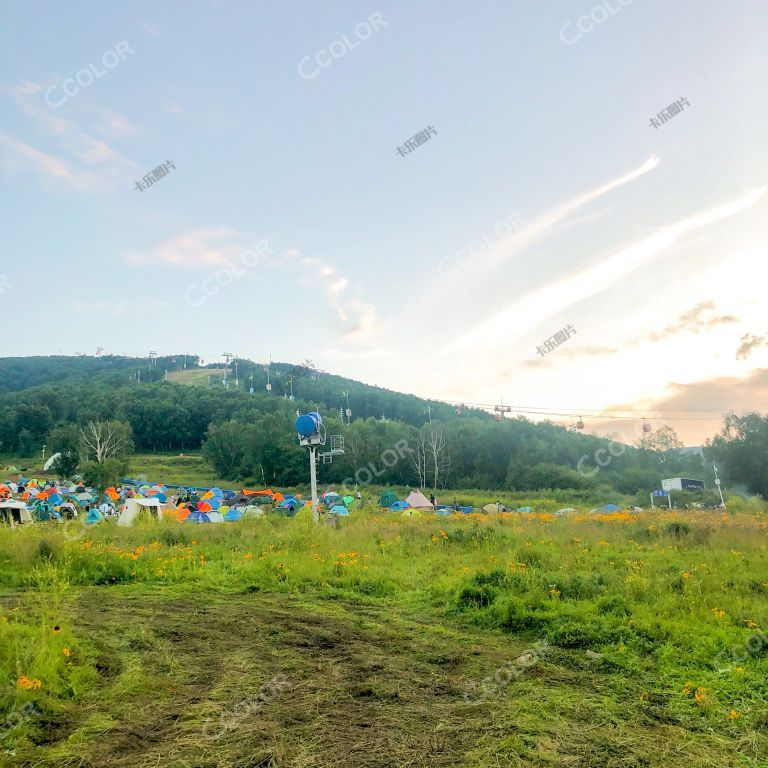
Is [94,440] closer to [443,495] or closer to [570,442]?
[443,495]

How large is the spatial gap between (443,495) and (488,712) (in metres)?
52.9

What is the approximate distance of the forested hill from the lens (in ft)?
220

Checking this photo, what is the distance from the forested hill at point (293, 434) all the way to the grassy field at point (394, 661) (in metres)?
37.2

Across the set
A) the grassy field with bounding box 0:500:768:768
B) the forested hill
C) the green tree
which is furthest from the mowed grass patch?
the green tree

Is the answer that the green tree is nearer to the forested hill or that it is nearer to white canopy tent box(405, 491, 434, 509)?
the forested hill

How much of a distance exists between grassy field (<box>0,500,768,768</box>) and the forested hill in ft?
122

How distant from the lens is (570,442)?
7119 cm

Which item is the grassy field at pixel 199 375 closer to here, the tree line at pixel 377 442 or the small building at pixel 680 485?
the tree line at pixel 377 442

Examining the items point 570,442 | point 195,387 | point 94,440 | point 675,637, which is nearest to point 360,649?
point 675,637

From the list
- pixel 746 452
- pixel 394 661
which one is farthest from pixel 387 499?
pixel 394 661

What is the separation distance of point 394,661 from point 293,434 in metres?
72.4

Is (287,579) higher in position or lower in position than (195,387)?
lower

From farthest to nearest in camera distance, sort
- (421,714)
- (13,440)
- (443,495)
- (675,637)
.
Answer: (13,440), (443,495), (675,637), (421,714)

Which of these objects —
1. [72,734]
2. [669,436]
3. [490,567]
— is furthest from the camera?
[669,436]
